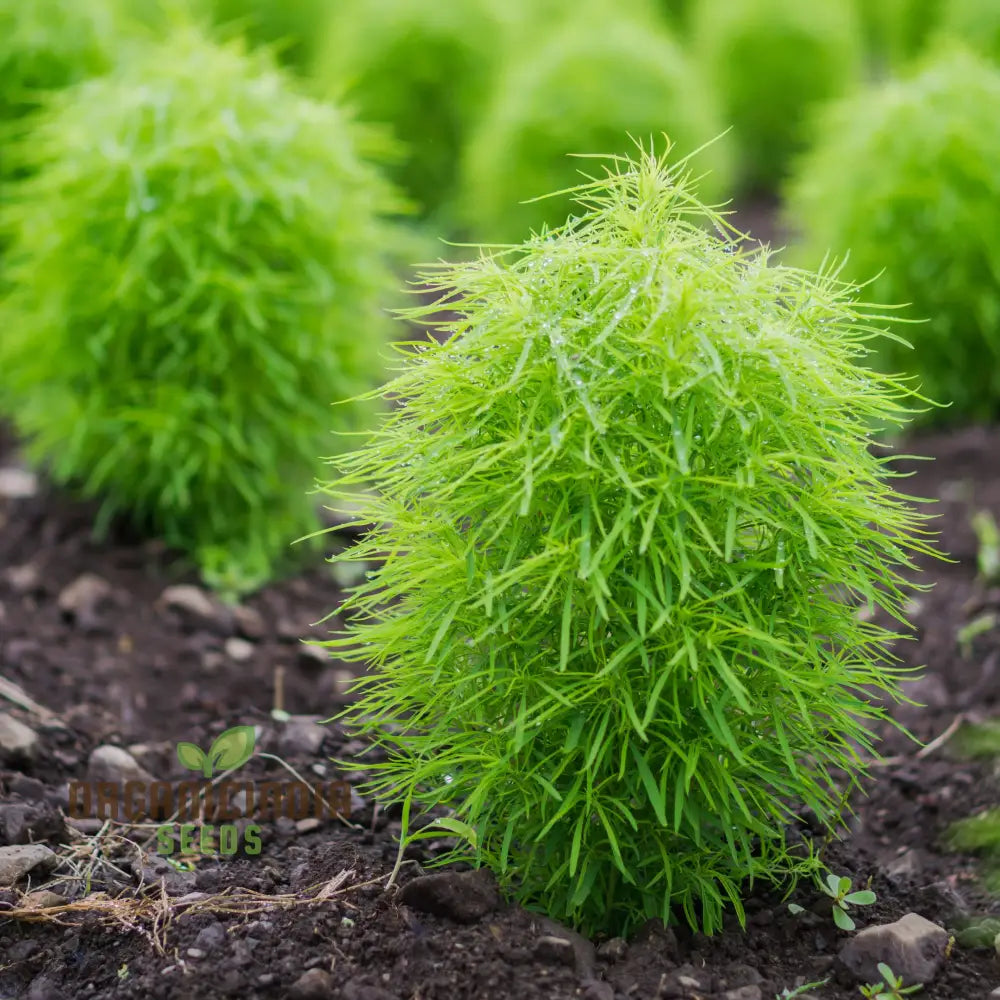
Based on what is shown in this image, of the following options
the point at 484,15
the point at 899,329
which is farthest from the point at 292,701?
the point at 484,15

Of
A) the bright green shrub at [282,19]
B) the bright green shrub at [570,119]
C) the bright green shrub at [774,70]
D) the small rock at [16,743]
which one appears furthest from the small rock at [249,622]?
the bright green shrub at [774,70]

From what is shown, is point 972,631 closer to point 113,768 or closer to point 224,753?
point 224,753

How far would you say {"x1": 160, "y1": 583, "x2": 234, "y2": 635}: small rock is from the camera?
3375mm

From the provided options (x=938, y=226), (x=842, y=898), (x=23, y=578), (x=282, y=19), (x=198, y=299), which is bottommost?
(x=23, y=578)

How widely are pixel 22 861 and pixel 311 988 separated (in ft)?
1.94

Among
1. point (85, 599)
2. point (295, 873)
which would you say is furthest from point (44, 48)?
point (295, 873)

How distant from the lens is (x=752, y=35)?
26.4 feet

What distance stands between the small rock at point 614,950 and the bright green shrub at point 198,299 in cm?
198

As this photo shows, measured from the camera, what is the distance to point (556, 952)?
1.78 m

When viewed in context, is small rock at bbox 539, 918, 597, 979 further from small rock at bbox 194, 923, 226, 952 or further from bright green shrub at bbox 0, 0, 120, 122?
bright green shrub at bbox 0, 0, 120, 122

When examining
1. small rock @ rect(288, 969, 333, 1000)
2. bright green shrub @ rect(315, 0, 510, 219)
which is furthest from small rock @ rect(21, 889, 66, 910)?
bright green shrub @ rect(315, 0, 510, 219)

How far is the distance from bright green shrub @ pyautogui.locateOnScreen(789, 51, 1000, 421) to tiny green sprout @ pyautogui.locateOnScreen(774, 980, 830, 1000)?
3.05m

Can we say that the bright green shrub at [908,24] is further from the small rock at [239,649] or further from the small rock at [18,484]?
the small rock at [239,649]

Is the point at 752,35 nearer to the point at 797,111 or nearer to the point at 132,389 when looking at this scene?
the point at 797,111
